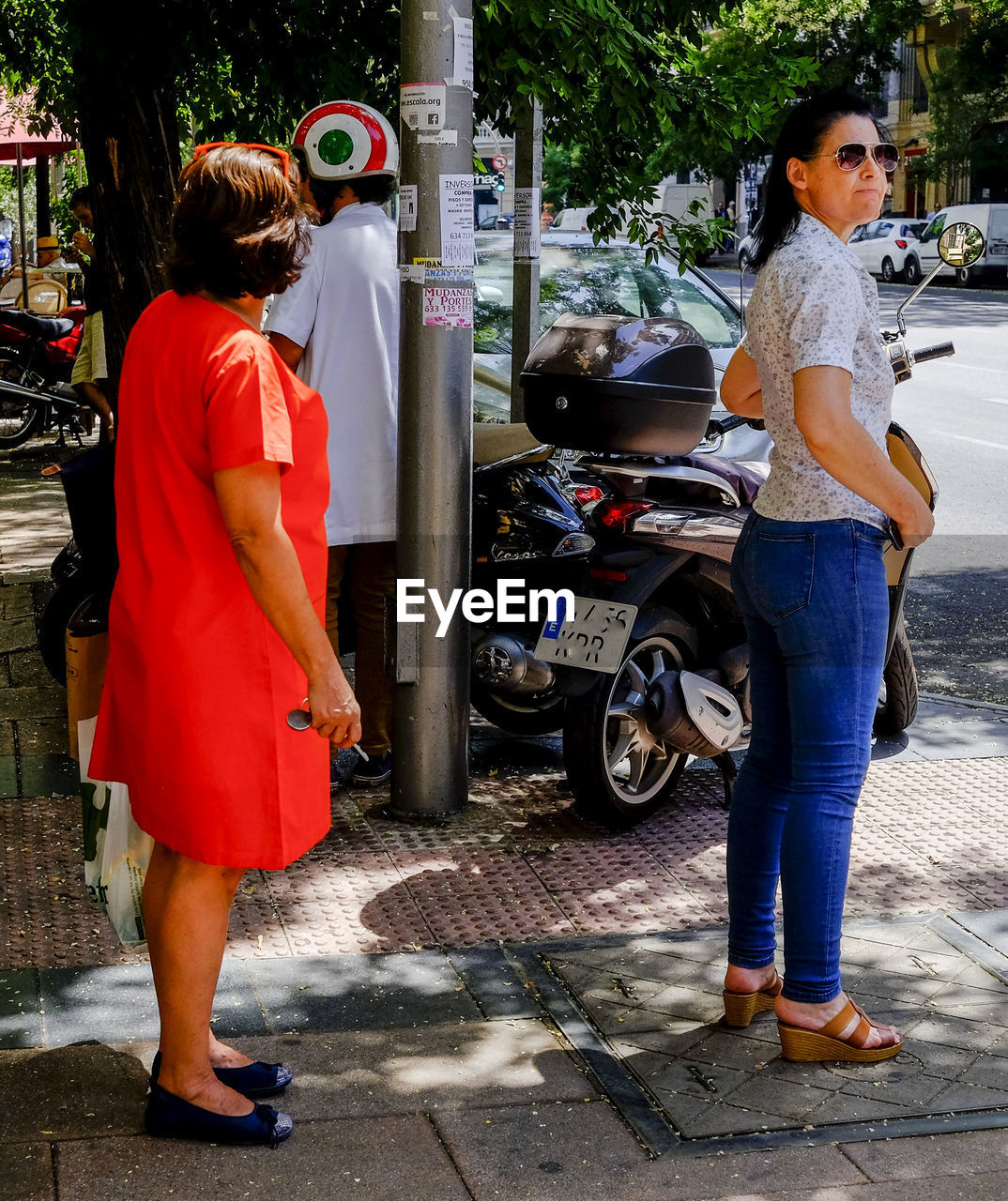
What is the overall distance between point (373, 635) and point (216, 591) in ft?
8.12

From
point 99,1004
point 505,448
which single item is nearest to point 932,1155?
point 99,1004

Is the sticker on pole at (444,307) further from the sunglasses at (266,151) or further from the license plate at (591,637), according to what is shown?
the sunglasses at (266,151)

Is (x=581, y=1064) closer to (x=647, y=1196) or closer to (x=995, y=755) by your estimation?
(x=647, y=1196)

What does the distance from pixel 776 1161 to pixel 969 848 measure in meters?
2.04

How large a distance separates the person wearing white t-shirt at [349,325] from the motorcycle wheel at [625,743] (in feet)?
2.67

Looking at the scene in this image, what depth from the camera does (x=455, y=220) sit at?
4961 mm

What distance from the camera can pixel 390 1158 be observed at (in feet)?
10.2

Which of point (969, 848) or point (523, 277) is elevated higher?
point (523, 277)

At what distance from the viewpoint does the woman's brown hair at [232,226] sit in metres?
2.96

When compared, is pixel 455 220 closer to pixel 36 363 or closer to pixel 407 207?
pixel 407 207

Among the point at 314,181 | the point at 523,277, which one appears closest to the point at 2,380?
the point at 523,277

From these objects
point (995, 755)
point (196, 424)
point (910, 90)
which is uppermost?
point (910, 90)

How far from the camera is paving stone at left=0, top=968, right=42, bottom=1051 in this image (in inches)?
141

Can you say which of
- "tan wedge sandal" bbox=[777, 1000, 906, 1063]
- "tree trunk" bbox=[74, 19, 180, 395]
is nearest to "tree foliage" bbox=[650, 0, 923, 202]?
"tree trunk" bbox=[74, 19, 180, 395]
